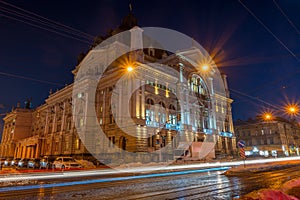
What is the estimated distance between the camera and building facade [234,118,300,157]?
201 ft

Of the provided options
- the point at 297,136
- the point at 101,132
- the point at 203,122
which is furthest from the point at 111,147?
the point at 297,136

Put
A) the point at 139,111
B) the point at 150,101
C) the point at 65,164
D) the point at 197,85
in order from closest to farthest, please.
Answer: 1. the point at 65,164
2. the point at 139,111
3. the point at 150,101
4. the point at 197,85

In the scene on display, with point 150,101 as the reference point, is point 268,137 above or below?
below

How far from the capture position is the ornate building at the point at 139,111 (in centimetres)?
3136

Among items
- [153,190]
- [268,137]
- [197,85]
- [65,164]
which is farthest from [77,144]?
[268,137]

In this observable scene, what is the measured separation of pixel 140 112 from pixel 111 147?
691cm

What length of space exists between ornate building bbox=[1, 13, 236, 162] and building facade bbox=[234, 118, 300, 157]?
60.7 ft

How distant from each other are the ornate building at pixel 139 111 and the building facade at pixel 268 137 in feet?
60.7

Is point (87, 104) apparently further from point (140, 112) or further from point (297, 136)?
point (297, 136)

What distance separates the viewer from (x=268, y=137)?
207 ft

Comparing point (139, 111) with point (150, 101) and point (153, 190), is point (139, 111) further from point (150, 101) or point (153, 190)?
point (153, 190)

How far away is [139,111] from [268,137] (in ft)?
163

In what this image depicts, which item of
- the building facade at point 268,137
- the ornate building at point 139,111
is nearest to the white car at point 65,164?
the ornate building at point 139,111

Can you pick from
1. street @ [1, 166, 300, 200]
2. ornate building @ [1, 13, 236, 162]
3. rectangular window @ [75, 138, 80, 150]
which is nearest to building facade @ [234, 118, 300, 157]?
ornate building @ [1, 13, 236, 162]
